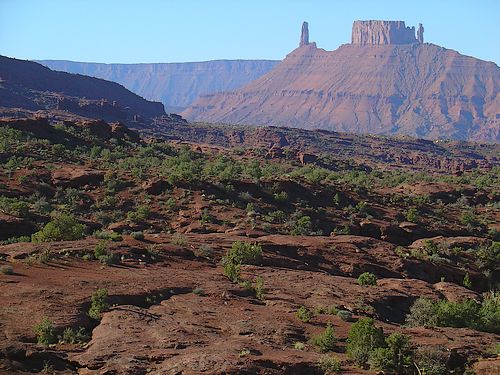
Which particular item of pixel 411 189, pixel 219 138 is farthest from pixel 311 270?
pixel 219 138

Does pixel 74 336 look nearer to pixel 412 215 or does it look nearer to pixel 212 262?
pixel 212 262

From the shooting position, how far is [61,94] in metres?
126

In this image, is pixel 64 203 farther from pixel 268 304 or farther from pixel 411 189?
pixel 411 189

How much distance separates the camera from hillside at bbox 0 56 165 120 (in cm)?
11069

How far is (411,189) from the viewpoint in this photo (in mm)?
53719

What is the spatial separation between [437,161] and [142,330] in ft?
320

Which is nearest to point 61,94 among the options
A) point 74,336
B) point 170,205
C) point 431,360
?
point 170,205

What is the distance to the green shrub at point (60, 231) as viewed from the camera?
85.5ft

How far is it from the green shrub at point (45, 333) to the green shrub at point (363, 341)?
23.1 feet

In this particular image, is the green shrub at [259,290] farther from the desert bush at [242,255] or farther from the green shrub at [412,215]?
the green shrub at [412,215]

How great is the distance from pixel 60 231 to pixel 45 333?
40.4ft

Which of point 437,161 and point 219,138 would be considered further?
point 219,138

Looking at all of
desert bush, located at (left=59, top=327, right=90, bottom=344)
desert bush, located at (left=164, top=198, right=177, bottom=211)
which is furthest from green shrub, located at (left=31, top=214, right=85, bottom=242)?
desert bush, located at (left=59, top=327, right=90, bottom=344)

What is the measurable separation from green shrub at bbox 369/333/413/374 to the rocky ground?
0.20 metres
